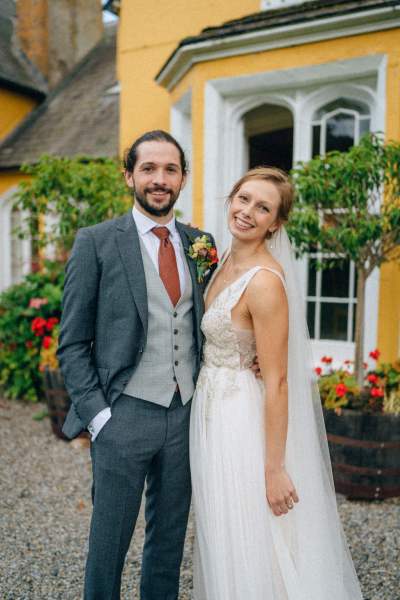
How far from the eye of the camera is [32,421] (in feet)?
20.7

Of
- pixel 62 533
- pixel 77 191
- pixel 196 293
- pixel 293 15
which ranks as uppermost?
pixel 293 15

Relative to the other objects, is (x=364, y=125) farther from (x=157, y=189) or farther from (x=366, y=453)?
(x=157, y=189)

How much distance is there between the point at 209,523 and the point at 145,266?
111 cm

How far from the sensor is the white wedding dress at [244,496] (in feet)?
7.34

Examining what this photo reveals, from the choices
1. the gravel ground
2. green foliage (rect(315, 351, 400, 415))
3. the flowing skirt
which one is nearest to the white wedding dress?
the flowing skirt

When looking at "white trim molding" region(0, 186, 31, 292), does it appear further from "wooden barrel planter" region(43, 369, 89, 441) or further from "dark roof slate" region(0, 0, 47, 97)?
"wooden barrel planter" region(43, 369, 89, 441)

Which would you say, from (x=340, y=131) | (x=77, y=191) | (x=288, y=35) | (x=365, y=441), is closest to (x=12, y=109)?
(x=77, y=191)

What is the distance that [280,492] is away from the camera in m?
2.21

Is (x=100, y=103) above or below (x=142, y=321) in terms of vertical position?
above

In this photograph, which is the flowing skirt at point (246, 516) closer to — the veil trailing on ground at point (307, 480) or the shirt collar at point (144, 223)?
the veil trailing on ground at point (307, 480)

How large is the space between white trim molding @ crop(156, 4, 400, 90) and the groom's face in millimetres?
3647

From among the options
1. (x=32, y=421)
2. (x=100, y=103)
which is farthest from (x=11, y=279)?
(x=32, y=421)

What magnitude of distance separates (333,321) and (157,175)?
4094 millimetres

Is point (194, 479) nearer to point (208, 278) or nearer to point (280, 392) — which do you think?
point (280, 392)
